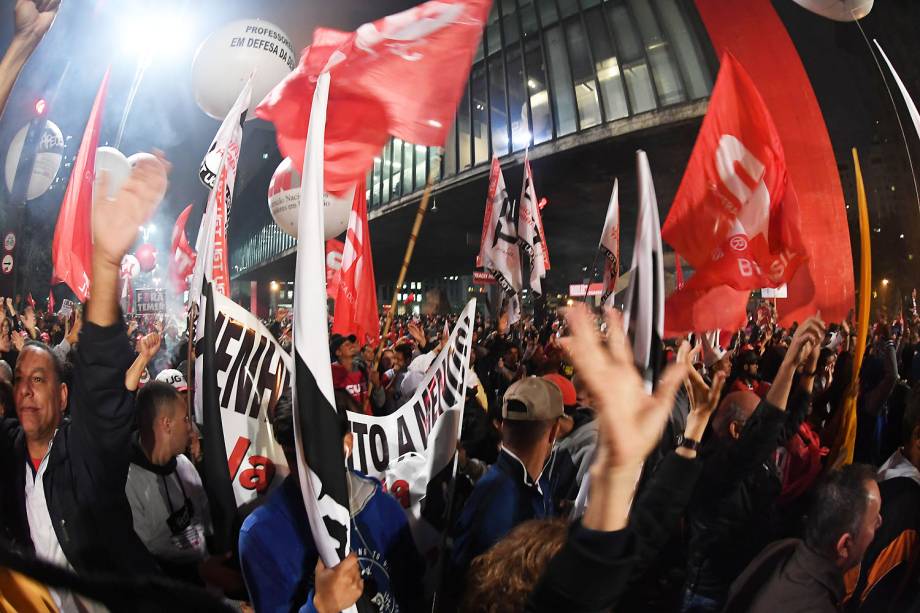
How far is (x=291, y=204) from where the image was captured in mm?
5582

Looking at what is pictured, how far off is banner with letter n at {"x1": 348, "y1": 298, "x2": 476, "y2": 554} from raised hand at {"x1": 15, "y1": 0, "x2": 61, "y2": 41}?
2.95 m

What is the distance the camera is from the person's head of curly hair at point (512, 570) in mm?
1354

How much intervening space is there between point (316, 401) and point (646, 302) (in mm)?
1247

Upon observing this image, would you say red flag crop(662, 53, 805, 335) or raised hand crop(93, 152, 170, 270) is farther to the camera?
red flag crop(662, 53, 805, 335)

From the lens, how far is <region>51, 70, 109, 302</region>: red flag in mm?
4117

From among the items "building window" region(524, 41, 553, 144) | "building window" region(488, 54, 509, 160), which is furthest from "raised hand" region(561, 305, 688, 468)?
"building window" region(488, 54, 509, 160)

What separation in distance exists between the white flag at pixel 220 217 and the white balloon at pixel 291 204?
204 cm

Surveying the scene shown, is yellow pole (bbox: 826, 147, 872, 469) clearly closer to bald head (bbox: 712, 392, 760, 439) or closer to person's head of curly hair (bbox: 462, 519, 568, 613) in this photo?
bald head (bbox: 712, 392, 760, 439)

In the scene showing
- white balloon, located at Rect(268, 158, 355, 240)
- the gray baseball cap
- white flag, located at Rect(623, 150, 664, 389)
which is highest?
white balloon, located at Rect(268, 158, 355, 240)

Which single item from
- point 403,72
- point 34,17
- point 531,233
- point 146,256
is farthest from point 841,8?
point 146,256

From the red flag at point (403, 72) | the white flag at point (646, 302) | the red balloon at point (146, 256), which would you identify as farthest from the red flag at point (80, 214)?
the red balloon at point (146, 256)

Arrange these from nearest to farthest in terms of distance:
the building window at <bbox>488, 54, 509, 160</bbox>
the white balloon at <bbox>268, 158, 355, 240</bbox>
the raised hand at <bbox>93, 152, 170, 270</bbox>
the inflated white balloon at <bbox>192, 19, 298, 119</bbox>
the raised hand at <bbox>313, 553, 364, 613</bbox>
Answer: the raised hand at <bbox>313, 553, 364, 613</bbox>
the raised hand at <bbox>93, 152, 170, 270</bbox>
the inflated white balloon at <bbox>192, 19, 298, 119</bbox>
the white balloon at <bbox>268, 158, 355, 240</bbox>
the building window at <bbox>488, 54, 509, 160</bbox>

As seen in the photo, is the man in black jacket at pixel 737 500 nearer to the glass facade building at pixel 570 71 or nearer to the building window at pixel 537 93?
A: the glass facade building at pixel 570 71

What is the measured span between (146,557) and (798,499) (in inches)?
150
